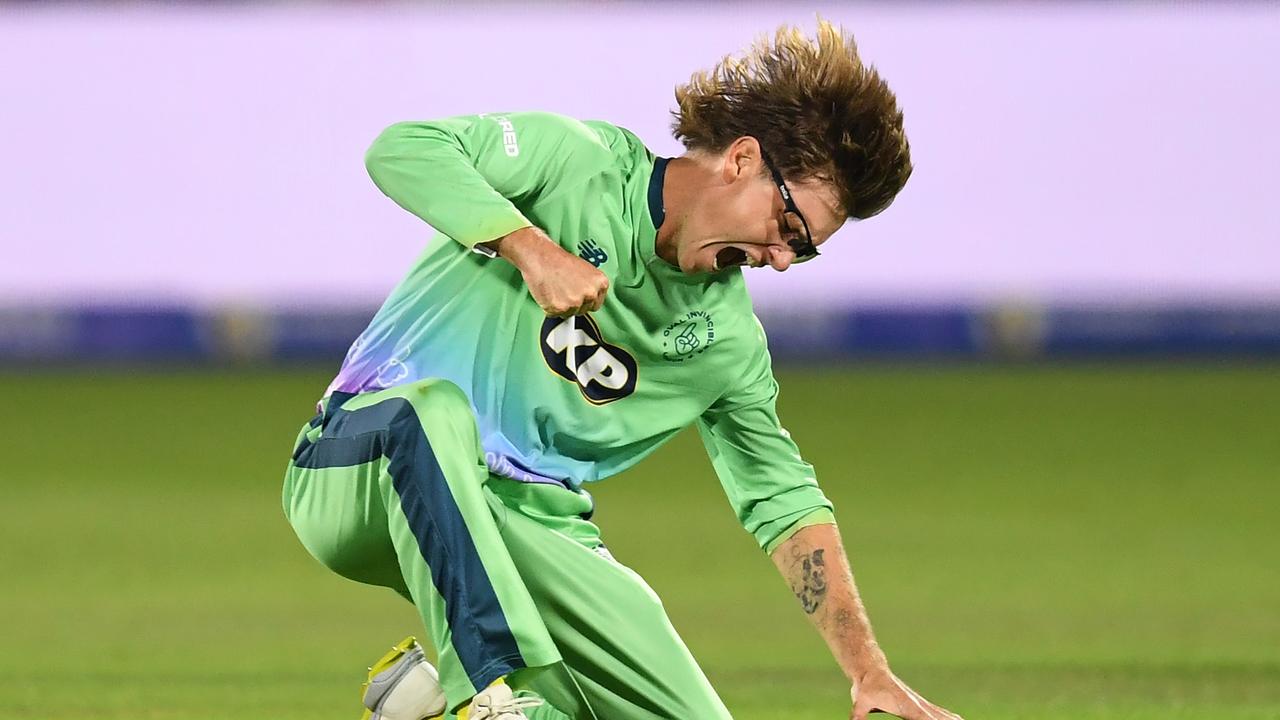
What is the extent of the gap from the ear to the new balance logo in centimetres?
35

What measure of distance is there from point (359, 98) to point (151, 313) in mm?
2441

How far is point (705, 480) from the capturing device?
13234mm

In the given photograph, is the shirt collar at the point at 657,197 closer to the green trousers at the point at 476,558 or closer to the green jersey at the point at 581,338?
the green jersey at the point at 581,338

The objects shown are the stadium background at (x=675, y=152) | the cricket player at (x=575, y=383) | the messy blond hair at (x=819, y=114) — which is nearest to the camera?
the cricket player at (x=575, y=383)

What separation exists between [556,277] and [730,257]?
0.57m

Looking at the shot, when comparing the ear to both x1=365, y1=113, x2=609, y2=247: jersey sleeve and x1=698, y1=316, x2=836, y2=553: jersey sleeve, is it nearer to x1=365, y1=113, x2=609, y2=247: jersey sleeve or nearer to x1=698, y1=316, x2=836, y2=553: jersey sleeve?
x1=365, y1=113, x2=609, y2=247: jersey sleeve

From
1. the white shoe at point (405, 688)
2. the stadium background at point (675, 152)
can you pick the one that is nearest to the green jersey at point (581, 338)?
the white shoe at point (405, 688)

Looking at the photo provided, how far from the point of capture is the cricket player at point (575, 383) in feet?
12.8

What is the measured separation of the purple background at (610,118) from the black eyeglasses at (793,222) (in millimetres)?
12440

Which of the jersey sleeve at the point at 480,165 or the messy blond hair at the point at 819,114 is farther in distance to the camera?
the messy blond hair at the point at 819,114

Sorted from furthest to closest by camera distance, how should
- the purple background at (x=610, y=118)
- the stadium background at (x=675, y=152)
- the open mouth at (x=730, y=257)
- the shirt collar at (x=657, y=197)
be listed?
the purple background at (x=610, y=118) < the stadium background at (x=675, y=152) < the shirt collar at (x=657, y=197) < the open mouth at (x=730, y=257)

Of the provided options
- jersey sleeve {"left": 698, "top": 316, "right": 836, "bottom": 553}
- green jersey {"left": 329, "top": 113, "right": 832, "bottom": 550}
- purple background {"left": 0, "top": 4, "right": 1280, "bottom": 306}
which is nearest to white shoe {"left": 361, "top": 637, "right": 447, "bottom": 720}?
green jersey {"left": 329, "top": 113, "right": 832, "bottom": 550}

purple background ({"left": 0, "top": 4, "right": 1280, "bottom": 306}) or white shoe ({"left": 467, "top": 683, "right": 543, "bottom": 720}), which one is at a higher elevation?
white shoe ({"left": 467, "top": 683, "right": 543, "bottom": 720})

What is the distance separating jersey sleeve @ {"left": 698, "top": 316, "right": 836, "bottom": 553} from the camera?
4.59 meters
